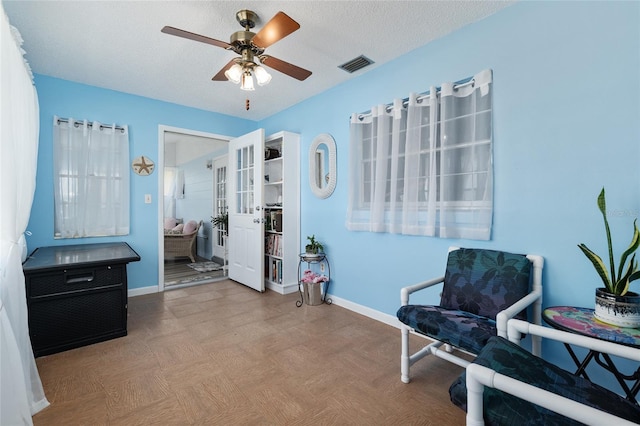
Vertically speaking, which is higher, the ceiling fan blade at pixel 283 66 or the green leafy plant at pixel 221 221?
the ceiling fan blade at pixel 283 66

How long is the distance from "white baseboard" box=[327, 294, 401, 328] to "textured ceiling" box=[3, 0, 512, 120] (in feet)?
7.90

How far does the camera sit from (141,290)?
358cm

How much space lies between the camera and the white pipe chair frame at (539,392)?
2.40 ft

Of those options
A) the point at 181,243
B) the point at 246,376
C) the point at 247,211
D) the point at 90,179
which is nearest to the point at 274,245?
the point at 247,211

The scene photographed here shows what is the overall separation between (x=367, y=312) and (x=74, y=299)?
2536 mm

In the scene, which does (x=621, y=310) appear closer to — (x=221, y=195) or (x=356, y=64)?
(x=356, y=64)

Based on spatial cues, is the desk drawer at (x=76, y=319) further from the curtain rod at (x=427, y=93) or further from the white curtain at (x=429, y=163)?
the curtain rod at (x=427, y=93)

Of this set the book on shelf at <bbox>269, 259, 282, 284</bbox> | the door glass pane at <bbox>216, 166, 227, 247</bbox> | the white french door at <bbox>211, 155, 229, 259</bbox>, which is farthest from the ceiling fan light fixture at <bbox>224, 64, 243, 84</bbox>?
the door glass pane at <bbox>216, 166, 227, 247</bbox>

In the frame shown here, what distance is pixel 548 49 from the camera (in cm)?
182

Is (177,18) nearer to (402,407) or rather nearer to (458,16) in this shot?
(458,16)

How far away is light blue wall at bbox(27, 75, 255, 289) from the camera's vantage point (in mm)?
3020

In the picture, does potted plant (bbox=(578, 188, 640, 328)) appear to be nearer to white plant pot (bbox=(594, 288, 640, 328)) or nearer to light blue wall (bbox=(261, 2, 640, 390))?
white plant pot (bbox=(594, 288, 640, 328))

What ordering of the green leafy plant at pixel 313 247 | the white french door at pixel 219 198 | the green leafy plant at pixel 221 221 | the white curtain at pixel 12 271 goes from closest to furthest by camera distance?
the white curtain at pixel 12 271 → the green leafy plant at pixel 313 247 → the green leafy plant at pixel 221 221 → the white french door at pixel 219 198

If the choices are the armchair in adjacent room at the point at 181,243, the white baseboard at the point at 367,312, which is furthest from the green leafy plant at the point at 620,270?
the armchair in adjacent room at the point at 181,243
